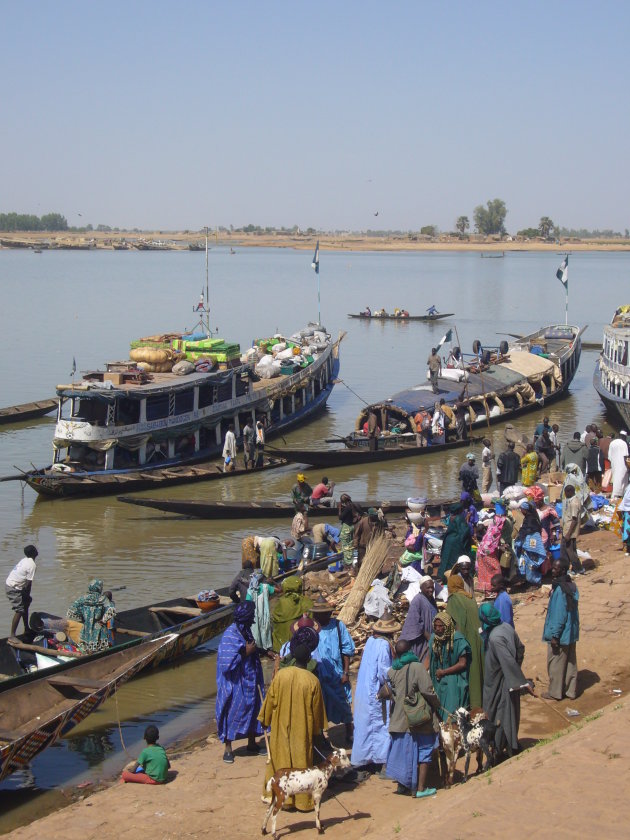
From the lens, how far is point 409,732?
7438 millimetres

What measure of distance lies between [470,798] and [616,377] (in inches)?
930

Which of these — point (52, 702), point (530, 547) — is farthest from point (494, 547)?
point (52, 702)


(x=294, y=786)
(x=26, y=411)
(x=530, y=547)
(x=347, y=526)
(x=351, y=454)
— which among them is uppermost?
(x=530, y=547)

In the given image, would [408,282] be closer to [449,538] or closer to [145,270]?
[145,270]

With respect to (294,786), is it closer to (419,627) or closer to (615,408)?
(419,627)

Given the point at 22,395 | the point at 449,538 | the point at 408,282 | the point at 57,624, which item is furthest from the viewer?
the point at 408,282

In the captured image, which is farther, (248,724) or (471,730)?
(248,724)

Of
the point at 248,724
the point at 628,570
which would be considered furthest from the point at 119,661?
the point at 628,570

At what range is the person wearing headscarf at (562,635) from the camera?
9.17 meters

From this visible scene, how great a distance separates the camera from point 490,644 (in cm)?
790

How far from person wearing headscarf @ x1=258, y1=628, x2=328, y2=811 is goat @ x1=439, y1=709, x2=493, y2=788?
3.49ft

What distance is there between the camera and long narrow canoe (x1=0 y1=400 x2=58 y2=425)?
30.6 m

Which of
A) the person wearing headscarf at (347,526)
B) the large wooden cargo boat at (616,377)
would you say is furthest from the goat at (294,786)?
the large wooden cargo boat at (616,377)

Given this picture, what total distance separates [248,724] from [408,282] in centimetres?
10521
